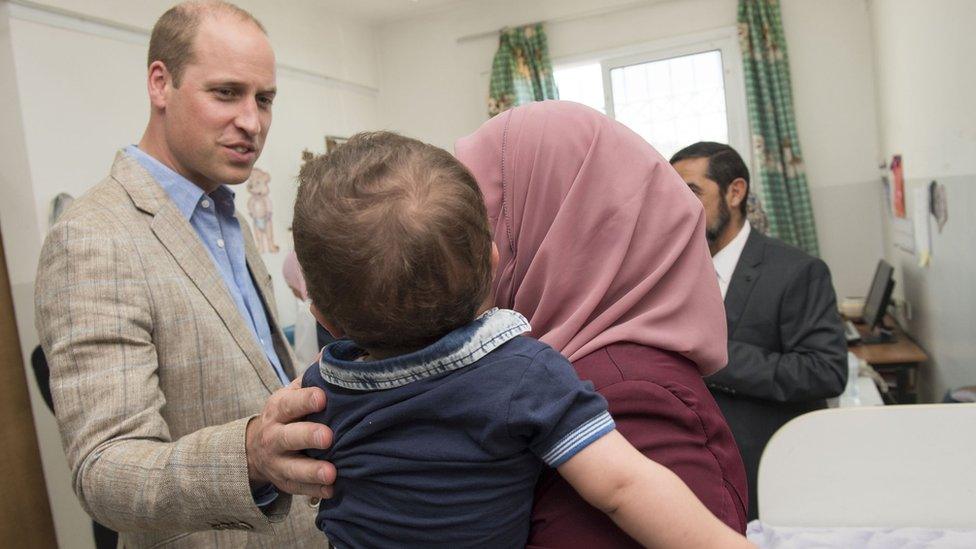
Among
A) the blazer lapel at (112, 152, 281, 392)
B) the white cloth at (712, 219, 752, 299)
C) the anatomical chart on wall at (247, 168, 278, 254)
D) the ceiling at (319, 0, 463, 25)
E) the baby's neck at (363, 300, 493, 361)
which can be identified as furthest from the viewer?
the ceiling at (319, 0, 463, 25)

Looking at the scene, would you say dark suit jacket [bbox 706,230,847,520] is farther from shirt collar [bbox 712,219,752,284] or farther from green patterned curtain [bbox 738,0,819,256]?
green patterned curtain [bbox 738,0,819,256]

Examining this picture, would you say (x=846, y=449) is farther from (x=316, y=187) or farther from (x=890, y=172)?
(x=890, y=172)

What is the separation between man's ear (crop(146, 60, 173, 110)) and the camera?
4.63ft

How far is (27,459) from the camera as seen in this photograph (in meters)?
3.16

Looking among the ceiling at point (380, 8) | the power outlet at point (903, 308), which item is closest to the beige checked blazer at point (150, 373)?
the power outlet at point (903, 308)

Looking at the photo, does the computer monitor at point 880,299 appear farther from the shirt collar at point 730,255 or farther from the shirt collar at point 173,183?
the shirt collar at point 173,183

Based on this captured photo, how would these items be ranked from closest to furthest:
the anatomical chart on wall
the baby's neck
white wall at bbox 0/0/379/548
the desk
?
the baby's neck < white wall at bbox 0/0/379/548 < the desk < the anatomical chart on wall

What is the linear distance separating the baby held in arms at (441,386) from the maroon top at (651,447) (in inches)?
1.4

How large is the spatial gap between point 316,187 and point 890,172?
471cm

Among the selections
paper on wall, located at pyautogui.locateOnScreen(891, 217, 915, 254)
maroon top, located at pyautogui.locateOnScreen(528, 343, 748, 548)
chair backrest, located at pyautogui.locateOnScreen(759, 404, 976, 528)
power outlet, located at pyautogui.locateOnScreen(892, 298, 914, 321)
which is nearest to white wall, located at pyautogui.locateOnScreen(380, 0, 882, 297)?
paper on wall, located at pyautogui.locateOnScreen(891, 217, 915, 254)

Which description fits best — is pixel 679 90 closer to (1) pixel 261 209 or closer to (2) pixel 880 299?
(2) pixel 880 299

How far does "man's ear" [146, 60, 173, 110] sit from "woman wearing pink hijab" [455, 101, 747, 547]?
79cm

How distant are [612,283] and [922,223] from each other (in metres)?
3.32

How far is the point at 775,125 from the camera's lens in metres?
5.41
